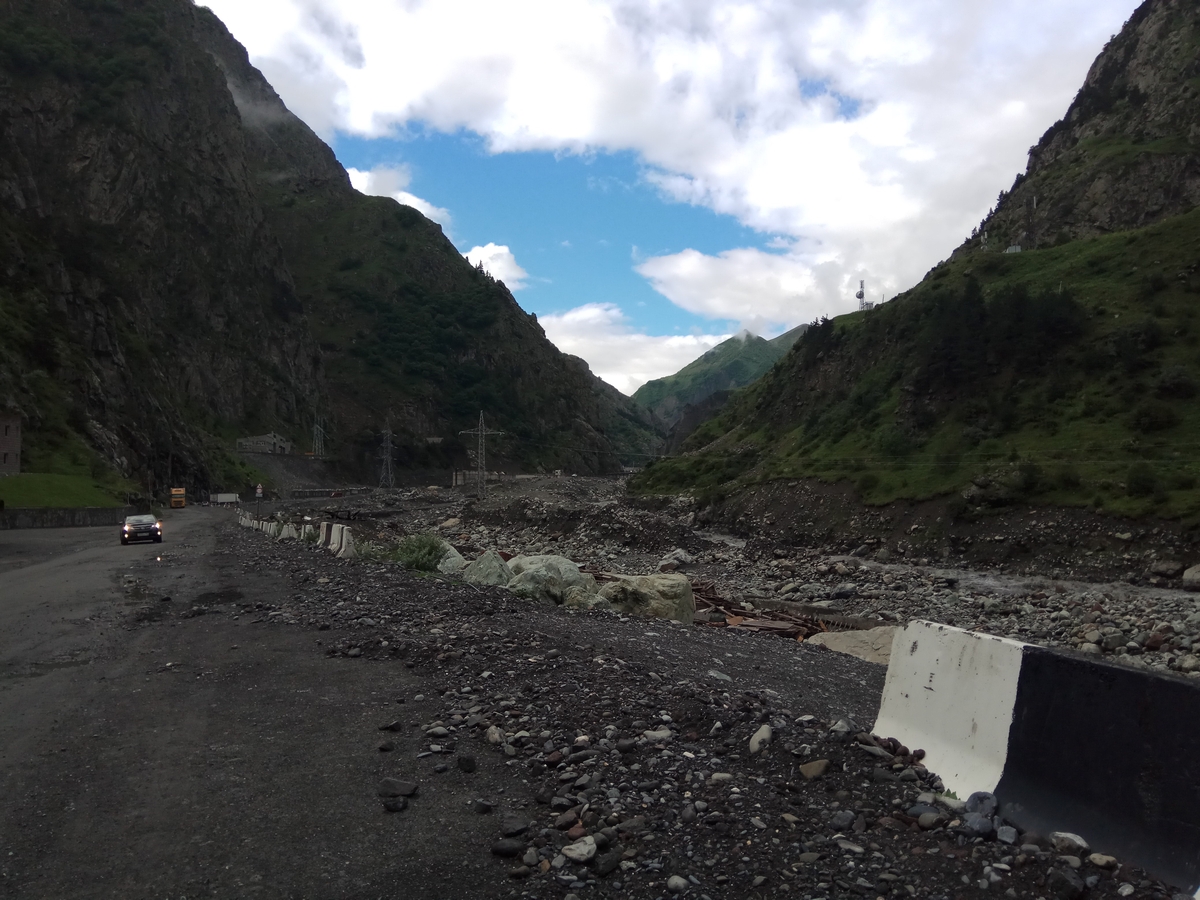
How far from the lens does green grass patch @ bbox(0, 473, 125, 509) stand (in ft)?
159

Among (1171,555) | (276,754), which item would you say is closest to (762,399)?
(1171,555)

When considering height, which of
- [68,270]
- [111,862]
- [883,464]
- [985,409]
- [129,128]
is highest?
[129,128]

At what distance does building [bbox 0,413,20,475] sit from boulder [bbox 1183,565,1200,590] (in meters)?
63.5

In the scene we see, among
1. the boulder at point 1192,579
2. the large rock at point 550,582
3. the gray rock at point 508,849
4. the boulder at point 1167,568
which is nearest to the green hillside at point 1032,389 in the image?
the boulder at point 1167,568

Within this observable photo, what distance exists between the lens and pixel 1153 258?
56938 mm

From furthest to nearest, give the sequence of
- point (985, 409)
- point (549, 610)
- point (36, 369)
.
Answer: point (36, 369) < point (985, 409) < point (549, 610)

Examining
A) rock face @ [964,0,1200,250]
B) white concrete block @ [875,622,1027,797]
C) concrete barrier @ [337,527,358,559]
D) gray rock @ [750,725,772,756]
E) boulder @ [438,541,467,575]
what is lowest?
concrete barrier @ [337,527,358,559]

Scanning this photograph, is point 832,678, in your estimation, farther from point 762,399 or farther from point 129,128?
point 129,128

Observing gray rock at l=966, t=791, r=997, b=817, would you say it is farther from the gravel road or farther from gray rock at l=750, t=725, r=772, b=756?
gray rock at l=750, t=725, r=772, b=756

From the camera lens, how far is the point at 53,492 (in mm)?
51531

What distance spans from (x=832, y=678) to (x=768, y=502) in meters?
47.8

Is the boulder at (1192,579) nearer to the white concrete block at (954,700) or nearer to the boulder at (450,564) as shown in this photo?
the boulder at (450,564)

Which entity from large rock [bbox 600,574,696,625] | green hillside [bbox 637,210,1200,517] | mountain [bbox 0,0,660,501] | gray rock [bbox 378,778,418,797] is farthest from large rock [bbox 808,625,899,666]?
mountain [bbox 0,0,660,501]

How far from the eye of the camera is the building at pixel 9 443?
54625 mm
